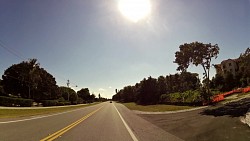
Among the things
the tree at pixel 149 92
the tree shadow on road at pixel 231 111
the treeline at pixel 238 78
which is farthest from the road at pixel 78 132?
the tree at pixel 149 92

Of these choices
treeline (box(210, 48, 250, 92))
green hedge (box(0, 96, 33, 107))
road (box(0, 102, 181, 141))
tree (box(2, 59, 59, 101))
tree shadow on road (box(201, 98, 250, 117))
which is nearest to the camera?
road (box(0, 102, 181, 141))

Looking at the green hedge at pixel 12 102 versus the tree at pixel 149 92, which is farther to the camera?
the tree at pixel 149 92

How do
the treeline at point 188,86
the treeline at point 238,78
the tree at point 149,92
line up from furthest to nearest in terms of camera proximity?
the tree at point 149,92 → the treeline at point 188,86 → the treeline at point 238,78

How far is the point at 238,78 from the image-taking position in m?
64.8

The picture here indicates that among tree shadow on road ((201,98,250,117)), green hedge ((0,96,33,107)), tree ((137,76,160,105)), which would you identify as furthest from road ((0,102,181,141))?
tree ((137,76,160,105))

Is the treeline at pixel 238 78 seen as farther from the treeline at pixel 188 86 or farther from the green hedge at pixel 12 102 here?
the green hedge at pixel 12 102

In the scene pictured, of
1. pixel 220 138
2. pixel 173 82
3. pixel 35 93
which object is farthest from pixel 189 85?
pixel 220 138

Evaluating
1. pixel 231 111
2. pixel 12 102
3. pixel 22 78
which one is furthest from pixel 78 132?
pixel 22 78

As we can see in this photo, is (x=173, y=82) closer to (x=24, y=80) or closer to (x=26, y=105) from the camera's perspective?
(x=24, y=80)

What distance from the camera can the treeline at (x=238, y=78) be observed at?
3070 centimetres

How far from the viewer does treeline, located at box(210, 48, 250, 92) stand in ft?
101

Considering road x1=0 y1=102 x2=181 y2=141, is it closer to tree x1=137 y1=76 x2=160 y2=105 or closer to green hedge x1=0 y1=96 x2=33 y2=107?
green hedge x1=0 y1=96 x2=33 y2=107

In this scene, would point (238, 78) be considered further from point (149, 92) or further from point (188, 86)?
point (188, 86)

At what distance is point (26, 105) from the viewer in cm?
5516
